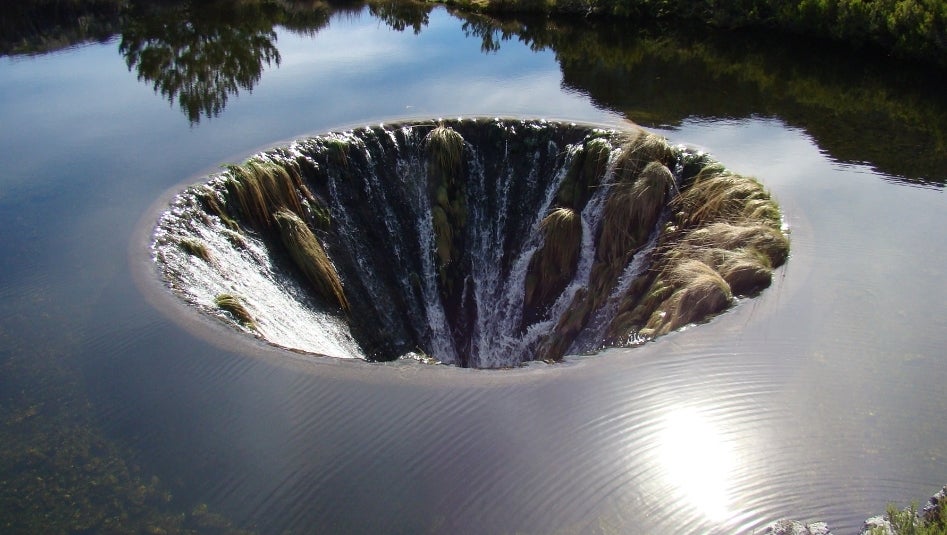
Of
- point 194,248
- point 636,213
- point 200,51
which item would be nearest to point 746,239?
point 636,213

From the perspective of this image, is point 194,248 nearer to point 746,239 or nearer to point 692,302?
point 692,302

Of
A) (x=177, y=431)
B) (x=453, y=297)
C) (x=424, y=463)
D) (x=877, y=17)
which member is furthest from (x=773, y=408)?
(x=877, y=17)

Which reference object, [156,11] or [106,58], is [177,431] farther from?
[156,11]

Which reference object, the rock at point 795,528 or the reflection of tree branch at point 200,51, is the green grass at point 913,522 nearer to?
the rock at point 795,528

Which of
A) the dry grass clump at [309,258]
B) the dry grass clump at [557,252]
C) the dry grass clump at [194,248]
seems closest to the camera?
the dry grass clump at [194,248]

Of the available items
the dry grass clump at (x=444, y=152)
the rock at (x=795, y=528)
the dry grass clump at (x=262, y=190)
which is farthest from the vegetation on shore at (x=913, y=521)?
the dry grass clump at (x=444, y=152)

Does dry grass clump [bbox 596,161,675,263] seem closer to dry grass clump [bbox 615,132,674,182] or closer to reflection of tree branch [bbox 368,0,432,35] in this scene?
dry grass clump [bbox 615,132,674,182]

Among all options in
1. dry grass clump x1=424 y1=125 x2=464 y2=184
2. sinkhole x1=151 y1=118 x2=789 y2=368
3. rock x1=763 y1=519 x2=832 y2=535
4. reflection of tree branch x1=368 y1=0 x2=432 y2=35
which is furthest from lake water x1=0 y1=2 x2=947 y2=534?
reflection of tree branch x1=368 y1=0 x2=432 y2=35
